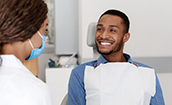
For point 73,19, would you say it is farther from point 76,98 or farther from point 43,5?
point 43,5

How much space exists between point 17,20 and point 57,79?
1.98 meters

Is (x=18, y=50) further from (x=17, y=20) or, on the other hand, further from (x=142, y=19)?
(x=142, y=19)

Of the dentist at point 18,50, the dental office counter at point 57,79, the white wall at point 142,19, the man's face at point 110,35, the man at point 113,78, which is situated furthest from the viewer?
the dental office counter at point 57,79

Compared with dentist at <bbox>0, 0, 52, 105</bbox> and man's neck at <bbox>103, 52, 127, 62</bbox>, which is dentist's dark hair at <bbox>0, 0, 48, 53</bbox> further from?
man's neck at <bbox>103, 52, 127, 62</bbox>

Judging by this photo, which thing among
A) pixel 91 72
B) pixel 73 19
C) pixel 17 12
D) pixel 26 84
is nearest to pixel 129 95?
pixel 91 72

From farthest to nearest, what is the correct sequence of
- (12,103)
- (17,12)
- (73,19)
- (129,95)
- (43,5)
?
(73,19) → (129,95) → (43,5) → (17,12) → (12,103)

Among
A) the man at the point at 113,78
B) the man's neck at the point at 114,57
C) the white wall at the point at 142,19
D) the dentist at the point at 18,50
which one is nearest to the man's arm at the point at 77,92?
the man at the point at 113,78

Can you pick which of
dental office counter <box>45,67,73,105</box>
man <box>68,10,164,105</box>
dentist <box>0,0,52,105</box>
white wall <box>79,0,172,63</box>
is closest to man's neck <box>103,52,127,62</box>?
man <box>68,10,164,105</box>

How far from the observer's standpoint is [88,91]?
131 centimetres

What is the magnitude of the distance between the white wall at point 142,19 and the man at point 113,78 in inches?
48.2

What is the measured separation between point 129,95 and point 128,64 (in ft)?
0.63

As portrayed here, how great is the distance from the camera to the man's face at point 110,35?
136 cm

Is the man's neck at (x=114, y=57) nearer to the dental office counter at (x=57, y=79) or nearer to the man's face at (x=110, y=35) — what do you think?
the man's face at (x=110, y=35)

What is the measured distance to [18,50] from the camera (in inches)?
36.0
